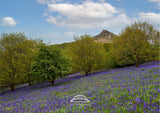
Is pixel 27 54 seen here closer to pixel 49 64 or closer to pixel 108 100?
pixel 49 64

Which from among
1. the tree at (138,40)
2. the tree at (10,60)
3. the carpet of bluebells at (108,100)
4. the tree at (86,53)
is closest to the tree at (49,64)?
the tree at (10,60)

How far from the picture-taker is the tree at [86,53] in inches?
978

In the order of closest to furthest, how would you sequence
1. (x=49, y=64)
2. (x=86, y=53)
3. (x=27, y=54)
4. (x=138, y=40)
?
(x=49, y=64), (x=27, y=54), (x=138, y=40), (x=86, y=53)

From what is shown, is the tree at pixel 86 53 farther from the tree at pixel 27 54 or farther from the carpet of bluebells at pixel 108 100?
the carpet of bluebells at pixel 108 100

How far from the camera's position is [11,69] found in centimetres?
1959

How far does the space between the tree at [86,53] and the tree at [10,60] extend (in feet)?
36.7

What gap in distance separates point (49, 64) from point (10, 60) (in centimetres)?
799

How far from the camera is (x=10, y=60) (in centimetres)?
1973

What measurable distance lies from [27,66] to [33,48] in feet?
13.8

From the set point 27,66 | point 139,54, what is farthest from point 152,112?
A: point 139,54

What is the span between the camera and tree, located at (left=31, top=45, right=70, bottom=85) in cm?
1734

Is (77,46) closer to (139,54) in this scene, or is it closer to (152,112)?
(139,54)

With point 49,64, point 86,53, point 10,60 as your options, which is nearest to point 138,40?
point 86,53

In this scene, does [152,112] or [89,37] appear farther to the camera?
[89,37]
